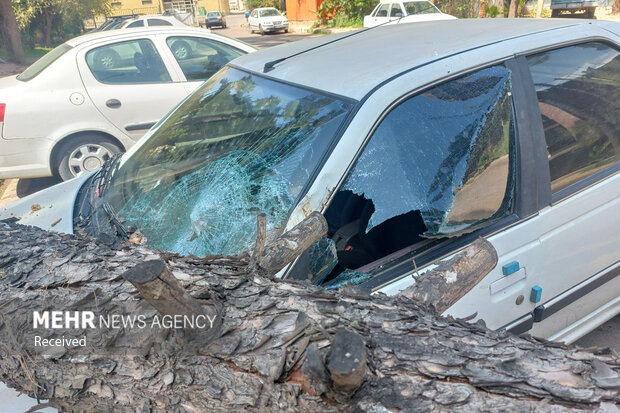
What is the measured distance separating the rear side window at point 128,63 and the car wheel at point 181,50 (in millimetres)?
198

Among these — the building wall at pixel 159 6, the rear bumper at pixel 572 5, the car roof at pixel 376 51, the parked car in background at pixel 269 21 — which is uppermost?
the building wall at pixel 159 6

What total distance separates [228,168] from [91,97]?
3853mm

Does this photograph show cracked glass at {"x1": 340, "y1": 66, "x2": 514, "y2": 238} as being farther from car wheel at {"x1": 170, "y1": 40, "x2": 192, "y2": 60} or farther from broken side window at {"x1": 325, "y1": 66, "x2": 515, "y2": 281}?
car wheel at {"x1": 170, "y1": 40, "x2": 192, "y2": 60}

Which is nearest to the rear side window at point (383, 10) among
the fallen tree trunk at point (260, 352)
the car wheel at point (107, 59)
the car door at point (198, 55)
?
the car door at point (198, 55)

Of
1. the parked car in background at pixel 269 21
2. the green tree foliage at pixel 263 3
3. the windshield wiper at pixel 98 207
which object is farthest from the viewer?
the green tree foliage at pixel 263 3

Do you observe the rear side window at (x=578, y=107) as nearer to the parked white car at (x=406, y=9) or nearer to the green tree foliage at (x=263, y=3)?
the parked white car at (x=406, y=9)

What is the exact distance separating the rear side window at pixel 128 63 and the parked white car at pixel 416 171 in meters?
3.21

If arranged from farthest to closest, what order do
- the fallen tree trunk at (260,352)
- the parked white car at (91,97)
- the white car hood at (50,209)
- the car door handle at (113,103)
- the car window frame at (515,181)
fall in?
1. the car door handle at (113,103)
2. the parked white car at (91,97)
3. the white car hood at (50,209)
4. the car window frame at (515,181)
5. the fallen tree trunk at (260,352)

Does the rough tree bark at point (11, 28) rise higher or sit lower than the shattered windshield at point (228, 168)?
higher

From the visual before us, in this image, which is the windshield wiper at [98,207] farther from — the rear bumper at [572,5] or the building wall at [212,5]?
the building wall at [212,5]

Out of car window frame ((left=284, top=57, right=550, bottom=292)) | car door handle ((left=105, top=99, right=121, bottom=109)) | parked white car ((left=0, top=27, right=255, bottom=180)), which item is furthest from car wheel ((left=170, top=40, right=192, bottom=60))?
car window frame ((left=284, top=57, right=550, bottom=292))

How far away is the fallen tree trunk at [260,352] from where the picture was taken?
936mm

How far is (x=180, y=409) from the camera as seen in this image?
1130mm

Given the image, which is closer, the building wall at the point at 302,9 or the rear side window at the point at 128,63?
the rear side window at the point at 128,63
